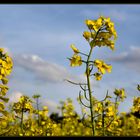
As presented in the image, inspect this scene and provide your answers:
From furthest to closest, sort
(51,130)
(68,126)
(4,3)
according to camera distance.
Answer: (68,126)
(51,130)
(4,3)

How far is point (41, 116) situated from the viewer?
7.15 m

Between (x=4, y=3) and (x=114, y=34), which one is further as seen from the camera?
(x=114, y=34)

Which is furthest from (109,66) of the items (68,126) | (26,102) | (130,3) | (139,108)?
(68,126)

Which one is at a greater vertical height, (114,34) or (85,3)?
(114,34)

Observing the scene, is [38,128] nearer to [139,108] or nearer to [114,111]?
[114,111]

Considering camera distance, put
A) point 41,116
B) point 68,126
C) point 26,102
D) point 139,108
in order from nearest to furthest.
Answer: point 139,108, point 26,102, point 41,116, point 68,126

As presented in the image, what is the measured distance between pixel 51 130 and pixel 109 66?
2.92m

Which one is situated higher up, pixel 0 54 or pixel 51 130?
pixel 0 54

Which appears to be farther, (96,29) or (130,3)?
(96,29)

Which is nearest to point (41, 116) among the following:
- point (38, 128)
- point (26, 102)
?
point (38, 128)

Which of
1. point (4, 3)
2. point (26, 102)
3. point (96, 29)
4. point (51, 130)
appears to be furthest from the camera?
point (51, 130)

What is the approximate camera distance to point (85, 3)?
2232 millimetres

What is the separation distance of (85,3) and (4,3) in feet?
1.40

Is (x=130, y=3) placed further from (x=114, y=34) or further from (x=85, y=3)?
(x=114, y=34)
